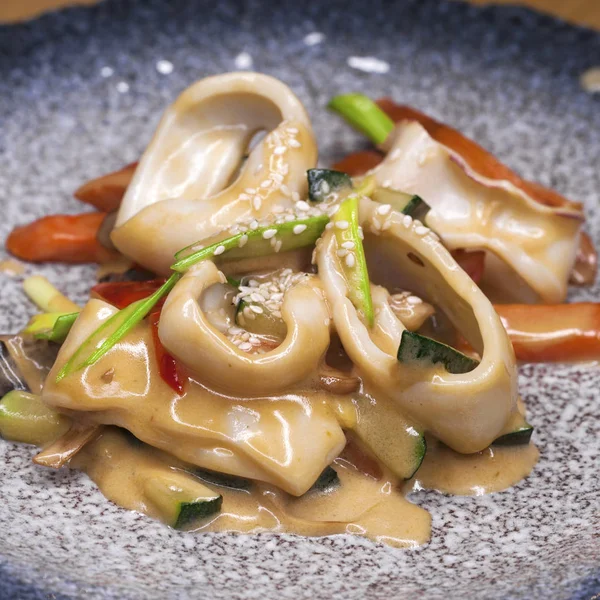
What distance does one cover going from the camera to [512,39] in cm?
459

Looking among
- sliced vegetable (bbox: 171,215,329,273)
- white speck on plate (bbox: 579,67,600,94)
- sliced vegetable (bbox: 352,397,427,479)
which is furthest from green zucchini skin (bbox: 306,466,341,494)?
white speck on plate (bbox: 579,67,600,94)

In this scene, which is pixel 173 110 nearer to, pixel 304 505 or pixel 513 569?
pixel 304 505

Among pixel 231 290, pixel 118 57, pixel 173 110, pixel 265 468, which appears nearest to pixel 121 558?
pixel 265 468

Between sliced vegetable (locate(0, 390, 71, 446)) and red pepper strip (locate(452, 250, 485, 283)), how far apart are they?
1470 mm

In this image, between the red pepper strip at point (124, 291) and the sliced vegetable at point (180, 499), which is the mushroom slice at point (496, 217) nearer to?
the red pepper strip at point (124, 291)

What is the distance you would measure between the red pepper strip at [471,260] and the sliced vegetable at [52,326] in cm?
135

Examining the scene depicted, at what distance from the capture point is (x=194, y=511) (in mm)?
2537

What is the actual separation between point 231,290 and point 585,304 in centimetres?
135

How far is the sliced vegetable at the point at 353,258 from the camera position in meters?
2.80

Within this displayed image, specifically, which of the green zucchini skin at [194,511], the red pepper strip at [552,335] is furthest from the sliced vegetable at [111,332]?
the red pepper strip at [552,335]

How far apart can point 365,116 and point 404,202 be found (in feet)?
3.67

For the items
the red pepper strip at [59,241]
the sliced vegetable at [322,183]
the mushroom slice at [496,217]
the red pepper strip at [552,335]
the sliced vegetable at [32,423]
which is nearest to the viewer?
the sliced vegetable at [32,423]

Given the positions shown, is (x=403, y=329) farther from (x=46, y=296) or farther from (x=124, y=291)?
(x=46, y=296)

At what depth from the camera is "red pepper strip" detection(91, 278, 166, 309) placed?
2.98 m
